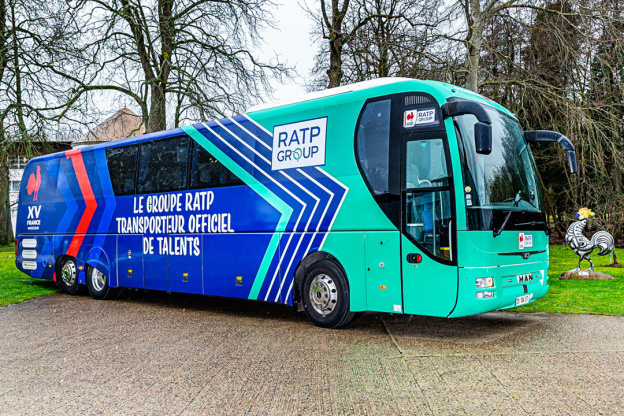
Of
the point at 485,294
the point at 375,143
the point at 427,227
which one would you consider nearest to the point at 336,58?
the point at 375,143

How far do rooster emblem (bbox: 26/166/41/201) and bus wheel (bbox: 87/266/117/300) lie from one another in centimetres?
306

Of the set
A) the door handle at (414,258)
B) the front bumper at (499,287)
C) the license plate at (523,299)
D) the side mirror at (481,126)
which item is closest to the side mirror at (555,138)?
the front bumper at (499,287)

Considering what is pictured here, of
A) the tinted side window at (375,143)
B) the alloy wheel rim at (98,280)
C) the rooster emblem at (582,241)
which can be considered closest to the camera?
the tinted side window at (375,143)

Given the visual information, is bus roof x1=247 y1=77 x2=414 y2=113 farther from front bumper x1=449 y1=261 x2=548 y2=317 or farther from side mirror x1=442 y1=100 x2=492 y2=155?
front bumper x1=449 y1=261 x2=548 y2=317

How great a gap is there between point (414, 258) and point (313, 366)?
203cm

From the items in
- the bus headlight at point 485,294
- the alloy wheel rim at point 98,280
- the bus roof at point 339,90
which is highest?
the bus roof at point 339,90

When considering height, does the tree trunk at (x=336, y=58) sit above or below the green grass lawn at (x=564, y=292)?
above

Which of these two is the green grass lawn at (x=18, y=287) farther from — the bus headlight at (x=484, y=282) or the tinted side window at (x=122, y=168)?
the bus headlight at (x=484, y=282)

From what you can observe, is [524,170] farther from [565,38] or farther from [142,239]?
[565,38]

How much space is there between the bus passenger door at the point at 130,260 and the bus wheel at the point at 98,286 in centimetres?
57

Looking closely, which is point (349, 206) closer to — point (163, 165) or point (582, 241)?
point (163, 165)

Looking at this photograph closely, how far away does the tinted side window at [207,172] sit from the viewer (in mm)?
9891

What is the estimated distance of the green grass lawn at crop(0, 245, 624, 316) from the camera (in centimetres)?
977

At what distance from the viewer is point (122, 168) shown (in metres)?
12.1
